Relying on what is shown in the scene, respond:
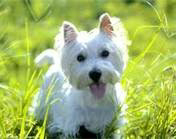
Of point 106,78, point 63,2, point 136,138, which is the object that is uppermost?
point 106,78

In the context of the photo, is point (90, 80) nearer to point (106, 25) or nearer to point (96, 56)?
point (96, 56)

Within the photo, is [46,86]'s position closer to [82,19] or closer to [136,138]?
[136,138]

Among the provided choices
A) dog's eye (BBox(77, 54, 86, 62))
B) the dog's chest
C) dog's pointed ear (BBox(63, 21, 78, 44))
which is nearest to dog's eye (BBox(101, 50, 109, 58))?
dog's eye (BBox(77, 54, 86, 62))

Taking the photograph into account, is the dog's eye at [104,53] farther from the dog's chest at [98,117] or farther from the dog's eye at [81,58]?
the dog's chest at [98,117]

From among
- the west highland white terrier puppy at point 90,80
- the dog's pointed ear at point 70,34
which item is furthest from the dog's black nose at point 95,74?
the dog's pointed ear at point 70,34

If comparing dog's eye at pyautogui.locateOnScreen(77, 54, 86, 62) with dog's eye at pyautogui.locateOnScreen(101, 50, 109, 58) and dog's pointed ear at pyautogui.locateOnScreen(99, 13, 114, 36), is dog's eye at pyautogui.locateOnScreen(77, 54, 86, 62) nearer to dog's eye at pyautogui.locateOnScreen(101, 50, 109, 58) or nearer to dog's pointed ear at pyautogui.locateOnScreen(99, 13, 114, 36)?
dog's eye at pyautogui.locateOnScreen(101, 50, 109, 58)

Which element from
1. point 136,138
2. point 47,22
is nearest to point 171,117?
point 136,138

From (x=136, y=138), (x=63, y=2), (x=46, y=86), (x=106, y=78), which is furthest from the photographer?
(x=63, y=2)

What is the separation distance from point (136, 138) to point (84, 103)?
0.48 meters

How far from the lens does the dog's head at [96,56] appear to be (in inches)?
223

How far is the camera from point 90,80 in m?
5.67

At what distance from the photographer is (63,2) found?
43.4ft

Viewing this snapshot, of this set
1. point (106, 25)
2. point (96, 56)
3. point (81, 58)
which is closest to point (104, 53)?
point (96, 56)

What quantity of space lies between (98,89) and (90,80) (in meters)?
0.18
